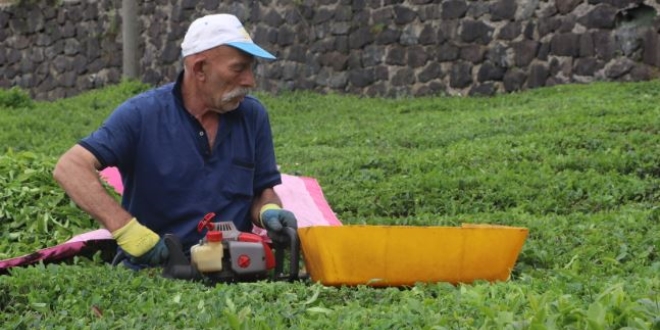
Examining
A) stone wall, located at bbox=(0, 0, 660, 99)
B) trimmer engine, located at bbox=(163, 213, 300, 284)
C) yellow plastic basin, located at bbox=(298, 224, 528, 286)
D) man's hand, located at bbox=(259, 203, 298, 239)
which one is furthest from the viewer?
stone wall, located at bbox=(0, 0, 660, 99)

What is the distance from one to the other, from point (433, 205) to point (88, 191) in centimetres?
337

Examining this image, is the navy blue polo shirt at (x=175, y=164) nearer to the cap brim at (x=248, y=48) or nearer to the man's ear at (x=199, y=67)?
the man's ear at (x=199, y=67)

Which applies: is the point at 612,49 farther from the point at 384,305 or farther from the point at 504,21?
the point at 384,305

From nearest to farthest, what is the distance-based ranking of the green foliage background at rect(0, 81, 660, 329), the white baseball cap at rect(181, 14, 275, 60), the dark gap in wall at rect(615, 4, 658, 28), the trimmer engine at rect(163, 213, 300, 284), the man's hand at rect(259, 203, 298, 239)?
1. the green foliage background at rect(0, 81, 660, 329)
2. the trimmer engine at rect(163, 213, 300, 284)
3. the man's hand at rect(259, 203, 298, 239)
4. the white baseball cap at rect(181, 14, 275, 60)
5. the dark gap in wall at rect(615, 4, 658, 28)

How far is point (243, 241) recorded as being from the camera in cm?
497

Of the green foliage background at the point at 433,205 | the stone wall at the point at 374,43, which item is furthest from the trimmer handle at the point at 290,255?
the stone wall at the point at 374,43

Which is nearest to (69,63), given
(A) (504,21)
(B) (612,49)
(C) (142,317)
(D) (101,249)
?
(A) (504,21)

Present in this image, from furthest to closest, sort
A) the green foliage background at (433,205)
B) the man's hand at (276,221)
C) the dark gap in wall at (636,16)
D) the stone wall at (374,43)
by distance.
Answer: the stone wall at (374,43) → the dark gap in wall at (636,16) → the man's hand at (276,221) → the green foliage background at (433,205)

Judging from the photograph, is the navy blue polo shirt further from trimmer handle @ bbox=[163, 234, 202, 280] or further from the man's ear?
trimmer handle @ bbox=[163, 234, 202, 280]

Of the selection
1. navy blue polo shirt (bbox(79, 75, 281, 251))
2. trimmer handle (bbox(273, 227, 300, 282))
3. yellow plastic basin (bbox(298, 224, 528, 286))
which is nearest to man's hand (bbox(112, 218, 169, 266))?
navy blue polo shirt (bbox(79, 75, 281, 251))

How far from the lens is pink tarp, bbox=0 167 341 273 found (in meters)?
5.41

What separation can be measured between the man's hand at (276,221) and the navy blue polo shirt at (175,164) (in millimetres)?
192

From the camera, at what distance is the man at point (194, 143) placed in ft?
17.4

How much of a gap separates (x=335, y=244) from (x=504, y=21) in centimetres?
952
